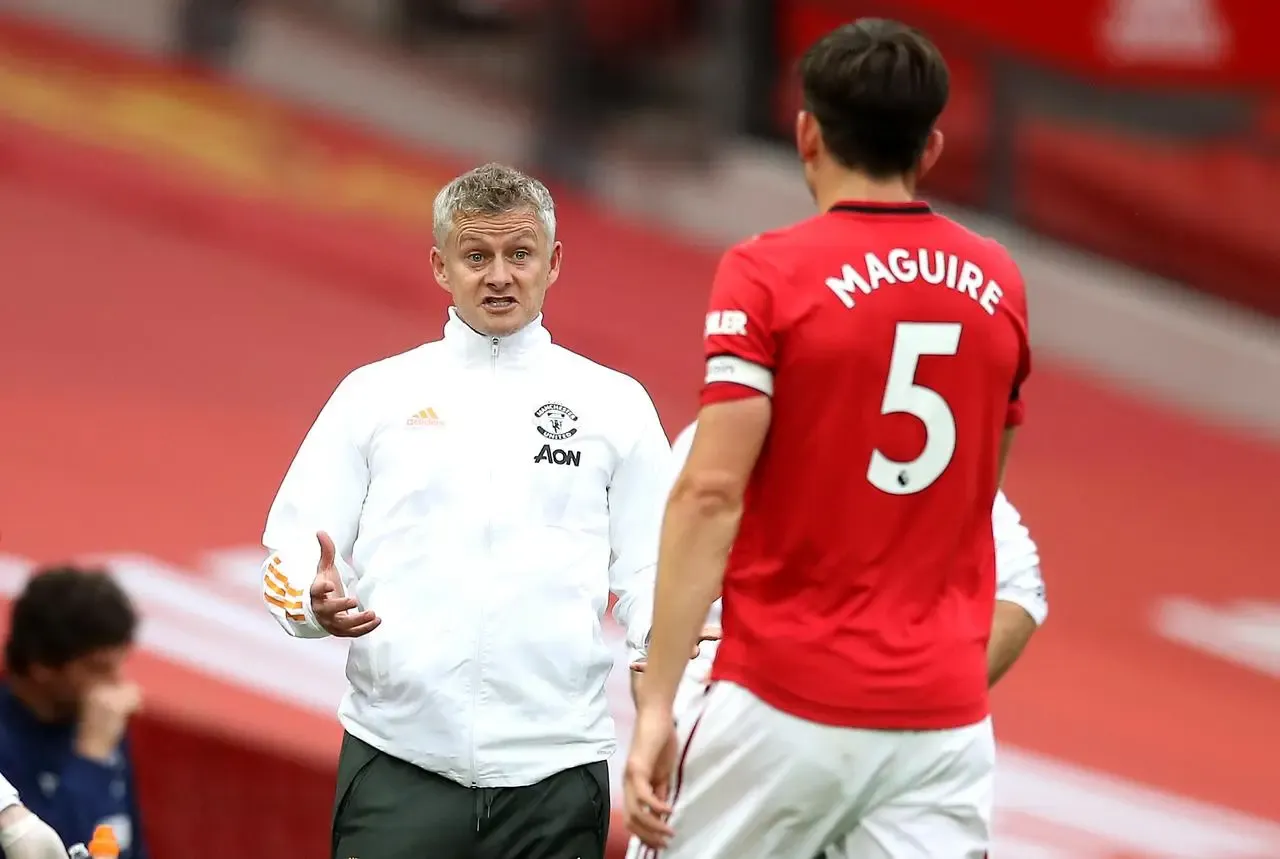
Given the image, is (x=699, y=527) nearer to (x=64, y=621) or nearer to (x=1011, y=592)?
(x=1011, y=592)

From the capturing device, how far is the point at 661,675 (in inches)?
131

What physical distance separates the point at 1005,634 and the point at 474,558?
120cm

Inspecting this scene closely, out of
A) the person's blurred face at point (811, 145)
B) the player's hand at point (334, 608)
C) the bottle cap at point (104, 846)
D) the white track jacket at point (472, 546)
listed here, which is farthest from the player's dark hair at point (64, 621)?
the person's blurred face at point (811, 145)

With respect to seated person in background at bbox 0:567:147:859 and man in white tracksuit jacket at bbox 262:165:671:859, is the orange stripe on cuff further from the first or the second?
seated person in background at bbox 0:567:147:859

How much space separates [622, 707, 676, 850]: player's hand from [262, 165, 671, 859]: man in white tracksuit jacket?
58 centimetres

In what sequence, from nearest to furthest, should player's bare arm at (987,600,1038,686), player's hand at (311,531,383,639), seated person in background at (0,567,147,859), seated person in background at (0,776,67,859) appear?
1. player's hand at (311,531,383,639)
2. seated person in background at (0,776,67,859)
3. player's bare arm at (987,600,1038,686)
4. seated person in background at (0,567,147,859)

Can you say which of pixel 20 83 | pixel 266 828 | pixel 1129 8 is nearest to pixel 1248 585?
pixel 1129 8

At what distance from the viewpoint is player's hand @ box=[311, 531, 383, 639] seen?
374cm

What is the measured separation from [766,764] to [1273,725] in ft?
18.1

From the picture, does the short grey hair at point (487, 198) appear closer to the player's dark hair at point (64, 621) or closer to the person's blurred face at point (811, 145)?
the person's blurred face at point (811, 145)

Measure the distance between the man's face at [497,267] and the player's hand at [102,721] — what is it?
1.37m

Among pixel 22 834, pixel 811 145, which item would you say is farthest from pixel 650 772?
pixel 22 834

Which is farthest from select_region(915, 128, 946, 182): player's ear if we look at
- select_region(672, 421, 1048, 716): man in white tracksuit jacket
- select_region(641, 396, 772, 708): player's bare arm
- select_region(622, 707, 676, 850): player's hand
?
select_region(672, 421, 1048, 716): man in white tracksuit jacket

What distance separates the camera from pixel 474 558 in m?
3.89
